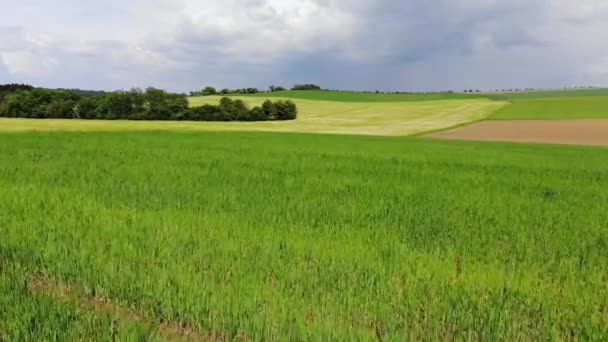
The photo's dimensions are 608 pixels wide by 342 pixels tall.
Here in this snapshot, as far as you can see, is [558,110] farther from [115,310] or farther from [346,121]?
[115,310]

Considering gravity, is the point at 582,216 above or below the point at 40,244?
below

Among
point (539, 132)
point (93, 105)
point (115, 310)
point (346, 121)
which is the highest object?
point (93, 105)

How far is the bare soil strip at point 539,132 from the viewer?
46406 mm

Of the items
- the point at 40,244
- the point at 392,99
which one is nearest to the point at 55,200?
the point at 40,244

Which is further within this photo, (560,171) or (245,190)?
(560,171)

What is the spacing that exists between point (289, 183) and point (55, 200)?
4.93 metres

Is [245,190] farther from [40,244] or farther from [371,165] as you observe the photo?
[371,165]

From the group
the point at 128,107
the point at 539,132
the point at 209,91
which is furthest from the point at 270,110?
the point at 209,91

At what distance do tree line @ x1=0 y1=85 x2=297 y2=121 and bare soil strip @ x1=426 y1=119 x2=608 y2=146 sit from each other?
32.7 meters

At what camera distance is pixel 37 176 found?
37.1 feet

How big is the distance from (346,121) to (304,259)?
212ft

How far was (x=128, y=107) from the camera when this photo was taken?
250 ft

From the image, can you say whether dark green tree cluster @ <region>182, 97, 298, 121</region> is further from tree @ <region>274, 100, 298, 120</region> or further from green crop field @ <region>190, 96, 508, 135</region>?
green crop field @ <region>190, 96, 508, 135</region>

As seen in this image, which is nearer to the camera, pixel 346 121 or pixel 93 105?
pixel 346 121
